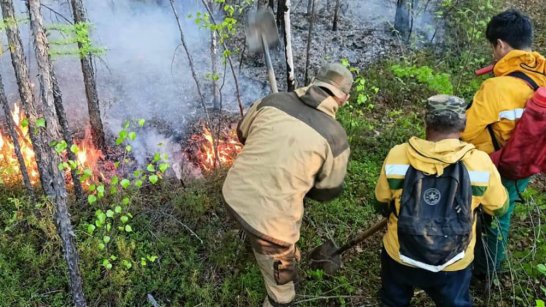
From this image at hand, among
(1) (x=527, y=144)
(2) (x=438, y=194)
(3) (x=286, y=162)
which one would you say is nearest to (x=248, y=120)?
(3) (x=286, y=162)

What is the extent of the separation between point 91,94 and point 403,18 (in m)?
7.26

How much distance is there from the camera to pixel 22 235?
15.8 feet

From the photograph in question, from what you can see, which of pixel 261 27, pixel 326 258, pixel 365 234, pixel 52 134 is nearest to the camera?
pixel 52 134

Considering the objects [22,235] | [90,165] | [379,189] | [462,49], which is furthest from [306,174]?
[462,49]

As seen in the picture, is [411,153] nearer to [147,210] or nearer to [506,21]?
[506,21]

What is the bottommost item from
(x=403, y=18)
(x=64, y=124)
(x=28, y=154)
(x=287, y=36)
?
(x=28, y=154)

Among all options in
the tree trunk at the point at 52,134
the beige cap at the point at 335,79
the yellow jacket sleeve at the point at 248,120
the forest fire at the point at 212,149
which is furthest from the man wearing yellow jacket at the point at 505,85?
Result: the forest fire at the point at 212,149

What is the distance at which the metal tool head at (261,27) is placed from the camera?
5320 mm

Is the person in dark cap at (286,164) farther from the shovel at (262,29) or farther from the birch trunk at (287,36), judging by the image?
the birch trunk at (287,36)

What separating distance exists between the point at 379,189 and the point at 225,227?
95.0 inches

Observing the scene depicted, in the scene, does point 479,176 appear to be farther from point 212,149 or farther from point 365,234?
point 212,149

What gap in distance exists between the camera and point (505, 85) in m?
3.46

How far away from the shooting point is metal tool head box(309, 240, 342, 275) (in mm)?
4625

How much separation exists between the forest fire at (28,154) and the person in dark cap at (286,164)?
10.6ft
